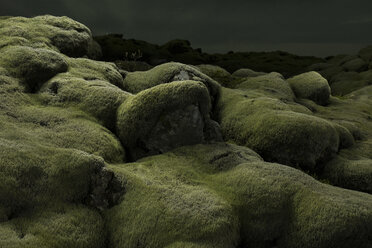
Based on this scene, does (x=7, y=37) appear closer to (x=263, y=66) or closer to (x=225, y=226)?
(x=225, y=226)

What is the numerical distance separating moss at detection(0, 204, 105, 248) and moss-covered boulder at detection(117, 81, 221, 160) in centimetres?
427

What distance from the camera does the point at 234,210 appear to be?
10.7m

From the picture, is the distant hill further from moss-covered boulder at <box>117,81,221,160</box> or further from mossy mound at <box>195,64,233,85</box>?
moss-covered boulder at <box>117,81,221,160</box>

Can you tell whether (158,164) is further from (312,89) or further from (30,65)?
(312,89)

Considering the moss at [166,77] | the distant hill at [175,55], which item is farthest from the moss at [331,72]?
the moss at [166,77]

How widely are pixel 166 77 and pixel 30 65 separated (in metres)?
6.91

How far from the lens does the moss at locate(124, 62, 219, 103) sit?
65.7 ft

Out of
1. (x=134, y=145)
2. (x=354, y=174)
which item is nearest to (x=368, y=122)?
(x=354, y=174)

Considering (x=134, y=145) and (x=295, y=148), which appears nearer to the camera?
(x=134, y=145)

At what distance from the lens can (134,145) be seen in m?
13.9

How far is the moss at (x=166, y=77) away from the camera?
2003cm

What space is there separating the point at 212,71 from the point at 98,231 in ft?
84.7

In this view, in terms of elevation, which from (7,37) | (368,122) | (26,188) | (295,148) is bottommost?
(368,122)

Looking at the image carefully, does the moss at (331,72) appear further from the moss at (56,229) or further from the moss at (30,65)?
the moss at (56,229)
